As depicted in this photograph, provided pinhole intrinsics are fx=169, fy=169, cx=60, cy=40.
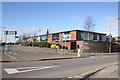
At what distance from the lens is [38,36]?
92.5m

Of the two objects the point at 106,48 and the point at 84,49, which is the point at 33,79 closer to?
the point at 84,49

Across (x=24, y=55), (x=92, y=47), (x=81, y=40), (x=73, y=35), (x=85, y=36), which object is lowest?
(x=24, y=55)

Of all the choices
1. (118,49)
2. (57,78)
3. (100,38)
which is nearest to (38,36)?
(100,38)

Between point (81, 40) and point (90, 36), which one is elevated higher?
point (90, 36)

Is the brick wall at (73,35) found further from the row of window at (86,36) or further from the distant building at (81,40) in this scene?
the row of window at (86,36)

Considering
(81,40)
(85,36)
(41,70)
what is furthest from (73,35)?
(41,70)

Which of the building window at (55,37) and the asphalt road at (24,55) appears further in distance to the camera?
the building window at (55,37)

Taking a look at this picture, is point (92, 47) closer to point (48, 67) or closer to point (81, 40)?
point (81, 40)

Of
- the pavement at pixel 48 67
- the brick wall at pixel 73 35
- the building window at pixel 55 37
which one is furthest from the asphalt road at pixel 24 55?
the building window at pixel 55 37

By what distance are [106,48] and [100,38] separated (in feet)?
69.0

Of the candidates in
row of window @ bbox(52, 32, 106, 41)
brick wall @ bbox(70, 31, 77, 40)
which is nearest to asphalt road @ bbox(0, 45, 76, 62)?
row of window @ bbox(52, 32, 106, 41)

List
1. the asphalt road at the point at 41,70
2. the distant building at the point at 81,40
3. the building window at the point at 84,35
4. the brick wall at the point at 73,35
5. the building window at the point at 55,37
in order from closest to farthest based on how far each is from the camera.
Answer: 1. the asphalt road at the point at 41,70
2. the distant building at the point at 81,40
3. the brick wall at the point at 73,35
4. the building window at the point at 84,35
5. the building window at the point at 55,37

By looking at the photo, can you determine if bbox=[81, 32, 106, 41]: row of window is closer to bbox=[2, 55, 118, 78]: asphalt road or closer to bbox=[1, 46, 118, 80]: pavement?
bbox=[1, 46, 118, 80]: pavement

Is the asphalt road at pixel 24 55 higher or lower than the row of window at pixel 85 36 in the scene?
lower
